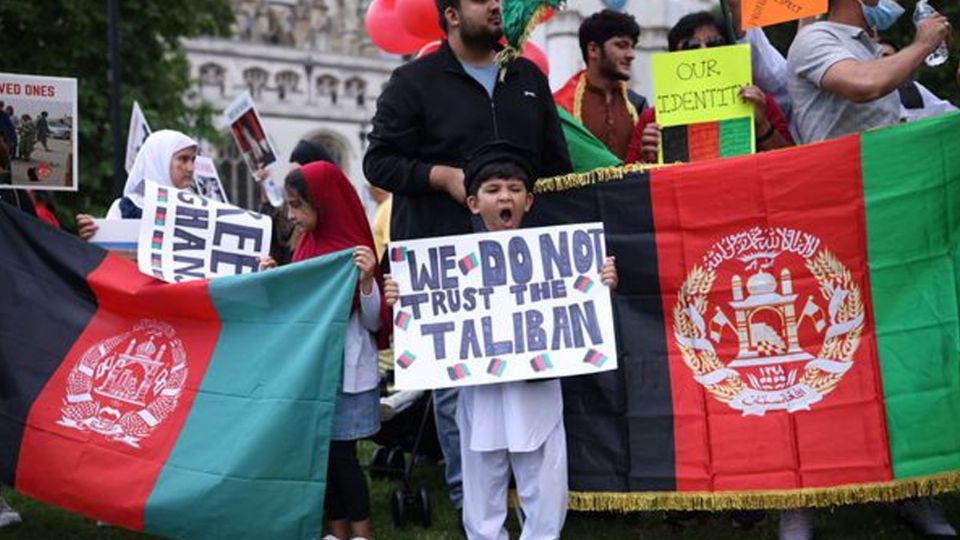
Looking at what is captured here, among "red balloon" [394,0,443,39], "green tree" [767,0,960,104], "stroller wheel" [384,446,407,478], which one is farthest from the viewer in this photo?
"green tree" [767,0,960,104]

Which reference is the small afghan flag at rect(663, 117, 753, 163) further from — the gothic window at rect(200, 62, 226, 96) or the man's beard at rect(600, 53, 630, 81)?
the gothic window at rect(200, 62, 226, 96)

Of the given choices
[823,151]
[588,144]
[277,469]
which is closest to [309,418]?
[277,469]

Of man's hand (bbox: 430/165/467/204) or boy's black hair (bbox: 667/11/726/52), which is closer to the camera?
man's hand (bbox: 430/165/467/204)

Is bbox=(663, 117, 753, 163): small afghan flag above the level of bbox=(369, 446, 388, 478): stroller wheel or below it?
above

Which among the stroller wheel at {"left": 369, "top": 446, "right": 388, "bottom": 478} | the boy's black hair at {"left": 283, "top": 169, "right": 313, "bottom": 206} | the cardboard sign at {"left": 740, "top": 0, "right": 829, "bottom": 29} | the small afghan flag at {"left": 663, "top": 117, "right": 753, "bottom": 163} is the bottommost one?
the stroller wheel at {"left": 369, "top": 446, "right": 388, "bottom": 478}

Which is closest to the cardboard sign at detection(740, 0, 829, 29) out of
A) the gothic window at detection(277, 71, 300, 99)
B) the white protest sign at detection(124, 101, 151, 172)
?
the white protest sign at detection(124, 101, 151, 172)

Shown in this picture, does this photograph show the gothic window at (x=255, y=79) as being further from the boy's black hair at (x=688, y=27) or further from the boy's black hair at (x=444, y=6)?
the boy's black hair at (x=444, y=6)

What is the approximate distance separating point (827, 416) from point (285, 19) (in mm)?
60206

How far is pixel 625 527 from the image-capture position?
621cm

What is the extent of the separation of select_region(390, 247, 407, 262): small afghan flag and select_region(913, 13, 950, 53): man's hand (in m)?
2.21

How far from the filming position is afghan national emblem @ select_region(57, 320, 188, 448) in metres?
5.67

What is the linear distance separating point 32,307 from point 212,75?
5399 cm

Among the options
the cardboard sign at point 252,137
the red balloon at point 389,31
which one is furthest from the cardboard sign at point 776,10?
the cardboard sign at point 252,137

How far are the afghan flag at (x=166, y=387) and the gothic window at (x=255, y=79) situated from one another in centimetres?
5516
